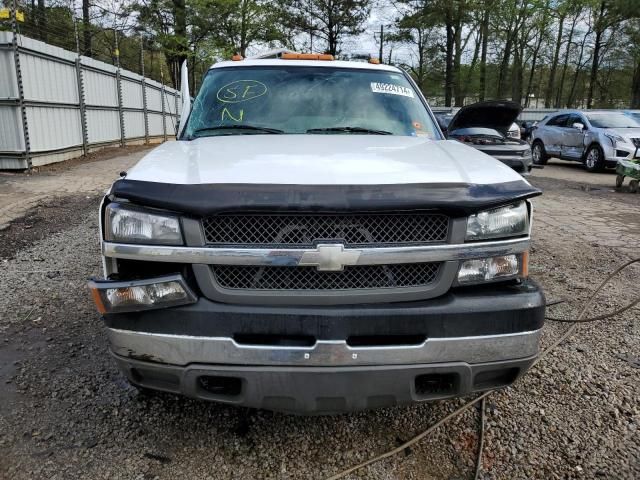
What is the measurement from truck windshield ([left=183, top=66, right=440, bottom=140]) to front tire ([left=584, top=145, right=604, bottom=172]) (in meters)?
11.6

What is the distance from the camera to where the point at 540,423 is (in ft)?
8.25

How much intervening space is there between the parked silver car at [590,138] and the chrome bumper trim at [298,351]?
12344 millimetres

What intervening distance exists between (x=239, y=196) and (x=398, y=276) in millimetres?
696

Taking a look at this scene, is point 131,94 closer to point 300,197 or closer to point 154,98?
point 154,98

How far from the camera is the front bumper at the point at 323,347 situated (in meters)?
1.91

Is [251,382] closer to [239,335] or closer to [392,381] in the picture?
[239,335]

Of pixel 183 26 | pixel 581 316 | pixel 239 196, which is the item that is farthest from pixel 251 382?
pixel 183 26

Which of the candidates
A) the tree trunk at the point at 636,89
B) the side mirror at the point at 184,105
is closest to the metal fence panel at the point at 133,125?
the side mirror at the point at 184,105

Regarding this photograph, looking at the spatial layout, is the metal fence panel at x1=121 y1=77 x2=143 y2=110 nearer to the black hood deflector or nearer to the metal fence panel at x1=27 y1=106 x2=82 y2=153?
the metal fence panel at x1=27 y1=106 x2=82 y2=153

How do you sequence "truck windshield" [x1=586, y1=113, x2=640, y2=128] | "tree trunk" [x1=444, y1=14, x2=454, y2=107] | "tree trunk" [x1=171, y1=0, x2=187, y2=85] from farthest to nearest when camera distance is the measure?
1. "tree trunk" [x1=444, y1=14, x2=454, y2=107]
2. "tree trunk" [x1=171, y1=0, x2=187, y2=85]
3. "truck windshield" [x1=586, y1=113, x2=640, y2=128]

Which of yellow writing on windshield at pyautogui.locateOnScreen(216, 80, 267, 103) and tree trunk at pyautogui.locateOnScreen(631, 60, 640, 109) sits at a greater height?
tree trunk at pyautogui.locateOnScreen(631, 60, 640, 109)

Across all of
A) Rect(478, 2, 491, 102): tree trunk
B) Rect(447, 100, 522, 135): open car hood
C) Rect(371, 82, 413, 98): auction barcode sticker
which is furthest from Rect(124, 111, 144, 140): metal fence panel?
Rect(478, 2, 491, 102): tree trunk

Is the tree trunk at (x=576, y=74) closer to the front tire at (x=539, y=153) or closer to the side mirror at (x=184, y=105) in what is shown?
the front tire at (x=539, y=153)

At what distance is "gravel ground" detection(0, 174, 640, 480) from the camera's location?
218 centimetres
